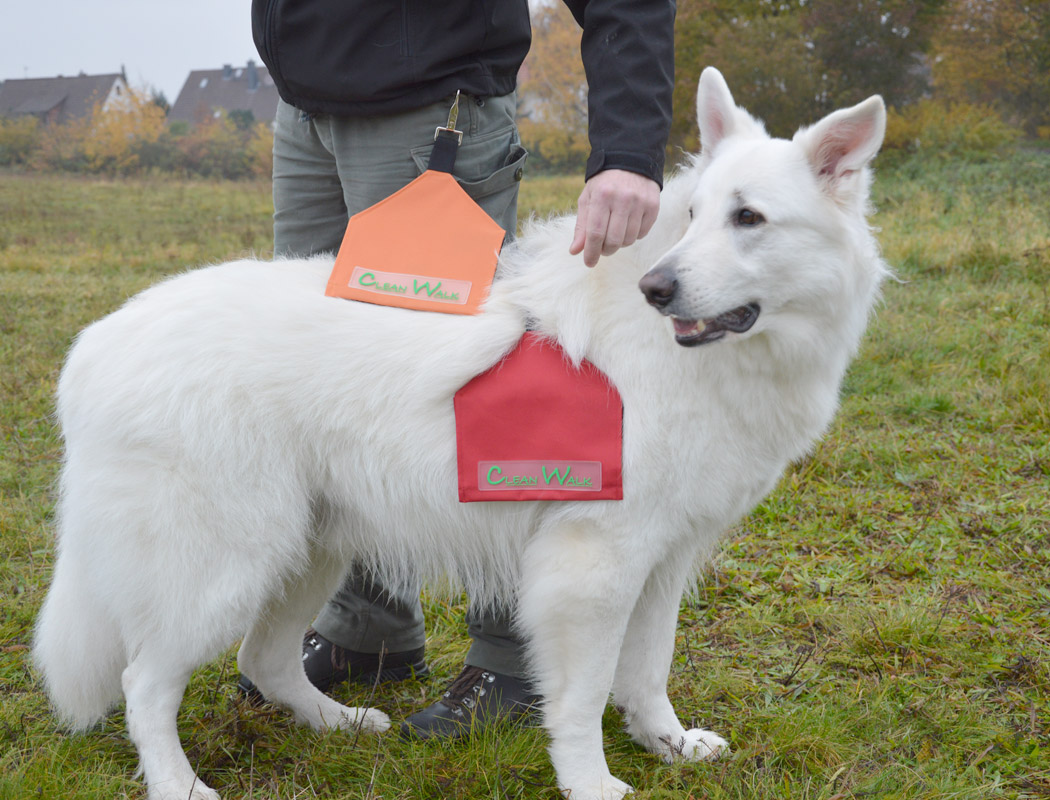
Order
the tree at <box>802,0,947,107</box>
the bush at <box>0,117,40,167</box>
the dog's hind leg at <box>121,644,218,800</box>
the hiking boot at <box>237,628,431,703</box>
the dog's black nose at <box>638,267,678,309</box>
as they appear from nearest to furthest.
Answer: the dog's black nose at <box>638,267,678,309</box> < the dog's hind leg at <box>121,644,218,800</box> < the hiking boot at <box>237,628,431,703</box> < the bush at <box>0,117,40,167</box> < the tree at <box>802,0,947,107</box>

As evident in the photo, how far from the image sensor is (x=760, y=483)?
220 cm

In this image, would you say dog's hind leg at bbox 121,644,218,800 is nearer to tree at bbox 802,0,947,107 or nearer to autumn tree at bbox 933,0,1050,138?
autumn tree at bbox 933,0,1050,138

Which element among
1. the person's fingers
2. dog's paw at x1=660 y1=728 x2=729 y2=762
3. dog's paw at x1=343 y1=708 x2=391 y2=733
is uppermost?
the person's fingers

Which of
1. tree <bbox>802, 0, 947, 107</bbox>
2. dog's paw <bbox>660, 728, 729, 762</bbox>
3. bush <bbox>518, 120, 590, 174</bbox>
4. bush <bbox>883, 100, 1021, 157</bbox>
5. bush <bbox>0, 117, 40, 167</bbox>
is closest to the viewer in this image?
dog's paw <bbox>660, 728, 729, 762</bbox>

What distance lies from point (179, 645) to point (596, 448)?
119 centimetres

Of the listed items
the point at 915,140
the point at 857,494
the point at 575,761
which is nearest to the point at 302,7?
the point at 575,761

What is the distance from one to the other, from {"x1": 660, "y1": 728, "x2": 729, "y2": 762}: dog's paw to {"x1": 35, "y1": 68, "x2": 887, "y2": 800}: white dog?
269 millimetres

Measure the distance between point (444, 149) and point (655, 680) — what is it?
1.67m

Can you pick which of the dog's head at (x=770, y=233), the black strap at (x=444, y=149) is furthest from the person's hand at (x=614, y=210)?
the black strap at (x=444, y=149)

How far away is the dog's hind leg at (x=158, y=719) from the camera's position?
2133mm

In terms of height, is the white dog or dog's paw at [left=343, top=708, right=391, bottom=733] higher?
the white dog

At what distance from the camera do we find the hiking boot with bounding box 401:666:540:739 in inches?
97.8

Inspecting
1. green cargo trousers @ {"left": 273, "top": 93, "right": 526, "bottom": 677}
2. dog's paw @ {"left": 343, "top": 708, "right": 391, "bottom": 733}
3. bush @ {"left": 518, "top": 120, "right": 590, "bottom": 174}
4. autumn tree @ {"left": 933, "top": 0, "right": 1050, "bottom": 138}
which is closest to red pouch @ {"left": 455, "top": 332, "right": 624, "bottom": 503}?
green cargo trousers @ {"left": 273, "top": 93, "right": 526, "bottom": 677}

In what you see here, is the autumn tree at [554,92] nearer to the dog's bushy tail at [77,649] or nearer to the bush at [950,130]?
the bush at [950,130]
